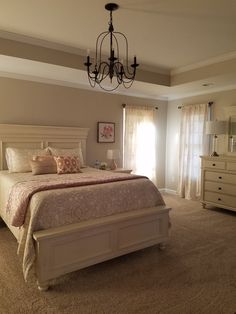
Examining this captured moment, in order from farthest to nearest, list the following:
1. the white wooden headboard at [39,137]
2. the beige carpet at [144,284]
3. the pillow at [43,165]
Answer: the white wooden headboard at [39,137] < the pillow at [43,165] < the beige carpet at [144,284]

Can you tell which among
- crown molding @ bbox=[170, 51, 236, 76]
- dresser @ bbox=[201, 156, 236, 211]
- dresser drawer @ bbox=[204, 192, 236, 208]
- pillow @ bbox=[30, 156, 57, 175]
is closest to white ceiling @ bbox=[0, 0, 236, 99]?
crown molding @ bbox=[170, 51, 236, 76]

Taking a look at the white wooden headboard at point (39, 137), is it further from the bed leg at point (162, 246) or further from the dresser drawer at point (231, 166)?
the dresser drawer at point (231, 166)

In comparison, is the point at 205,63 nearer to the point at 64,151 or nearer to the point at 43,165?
the point at 64,151

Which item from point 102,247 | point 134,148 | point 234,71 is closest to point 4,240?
point 102,247

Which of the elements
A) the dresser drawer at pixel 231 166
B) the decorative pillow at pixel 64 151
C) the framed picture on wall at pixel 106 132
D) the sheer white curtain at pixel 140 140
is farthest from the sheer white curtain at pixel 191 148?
the decorative pillow at pixel 64 151

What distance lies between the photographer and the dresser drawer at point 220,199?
424 cm

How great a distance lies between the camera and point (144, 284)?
7.35ft

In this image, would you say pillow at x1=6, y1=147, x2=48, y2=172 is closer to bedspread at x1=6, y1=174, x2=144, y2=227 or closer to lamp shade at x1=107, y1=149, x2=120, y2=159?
bedspread at x1=6, y1=174, x2=144, y2=227

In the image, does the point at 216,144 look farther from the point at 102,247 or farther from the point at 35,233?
the point at 35,233

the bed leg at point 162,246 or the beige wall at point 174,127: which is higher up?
the beige wall at point 174,127

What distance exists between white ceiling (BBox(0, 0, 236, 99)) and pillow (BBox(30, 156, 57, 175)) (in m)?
1.38

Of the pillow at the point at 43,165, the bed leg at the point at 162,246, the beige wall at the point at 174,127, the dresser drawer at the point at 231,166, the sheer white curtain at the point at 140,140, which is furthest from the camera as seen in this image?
the sheer white curtain at the point at 140,140

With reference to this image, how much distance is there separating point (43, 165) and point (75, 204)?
4.49 feet

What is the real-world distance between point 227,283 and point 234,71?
296 cm
